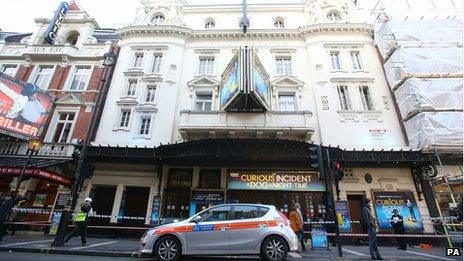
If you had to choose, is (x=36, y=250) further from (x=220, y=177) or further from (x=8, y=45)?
(x=8, y=45)

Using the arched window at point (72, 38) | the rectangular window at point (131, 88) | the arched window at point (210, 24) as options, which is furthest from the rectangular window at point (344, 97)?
the arched window at point (72, 38)

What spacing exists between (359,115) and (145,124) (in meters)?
13.8

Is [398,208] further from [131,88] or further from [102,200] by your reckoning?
[131,88]

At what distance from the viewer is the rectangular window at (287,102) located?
17.0m

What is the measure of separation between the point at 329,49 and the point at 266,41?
15.6 feet

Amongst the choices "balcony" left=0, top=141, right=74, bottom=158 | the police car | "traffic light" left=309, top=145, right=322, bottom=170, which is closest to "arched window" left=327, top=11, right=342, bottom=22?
"traffic light" left=309, top=145, right=322, bottom=170

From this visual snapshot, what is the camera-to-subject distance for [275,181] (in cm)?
1432

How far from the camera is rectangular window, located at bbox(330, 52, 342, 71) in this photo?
17791mm

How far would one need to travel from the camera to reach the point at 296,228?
991 cm

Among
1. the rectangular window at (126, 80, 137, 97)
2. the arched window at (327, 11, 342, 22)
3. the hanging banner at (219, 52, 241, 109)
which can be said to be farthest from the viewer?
the arched window at (327, 11, 342, 22)

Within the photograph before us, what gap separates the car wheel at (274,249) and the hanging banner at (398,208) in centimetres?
929

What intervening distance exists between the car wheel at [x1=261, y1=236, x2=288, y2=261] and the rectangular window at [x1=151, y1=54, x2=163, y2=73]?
15.1 metres

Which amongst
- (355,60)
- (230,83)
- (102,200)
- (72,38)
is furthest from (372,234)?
(72,38)

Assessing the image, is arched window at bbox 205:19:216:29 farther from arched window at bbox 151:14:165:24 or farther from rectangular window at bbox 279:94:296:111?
rectangular window at bbox 279:94:296:111
